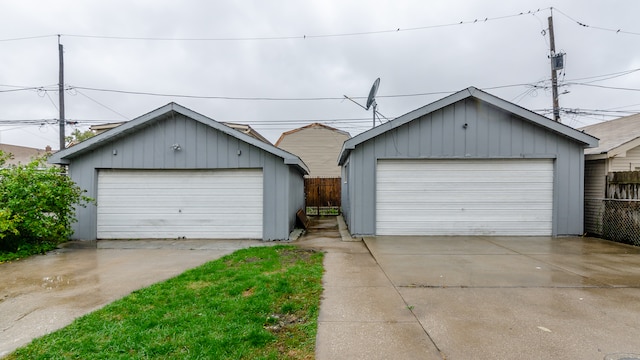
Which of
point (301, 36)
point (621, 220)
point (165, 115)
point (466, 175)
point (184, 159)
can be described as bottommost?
point (621, 220)

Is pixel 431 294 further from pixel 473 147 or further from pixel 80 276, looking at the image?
pixel 473 147

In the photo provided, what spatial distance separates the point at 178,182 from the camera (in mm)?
8797

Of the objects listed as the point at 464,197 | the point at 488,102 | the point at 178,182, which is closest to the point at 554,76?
the point at 488,102

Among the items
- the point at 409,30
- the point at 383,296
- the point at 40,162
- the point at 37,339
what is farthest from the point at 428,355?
the point at 409,30

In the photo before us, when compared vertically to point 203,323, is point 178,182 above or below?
above

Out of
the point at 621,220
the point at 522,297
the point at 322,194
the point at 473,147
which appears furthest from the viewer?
the point at 322,194

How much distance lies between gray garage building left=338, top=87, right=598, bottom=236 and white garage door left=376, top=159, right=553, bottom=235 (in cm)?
3

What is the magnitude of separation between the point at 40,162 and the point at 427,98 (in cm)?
1729

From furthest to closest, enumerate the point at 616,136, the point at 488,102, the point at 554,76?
1. the point at 554,76
2. the point at 616,136
3. the point at 488,102

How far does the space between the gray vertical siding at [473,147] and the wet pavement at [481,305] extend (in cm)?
199

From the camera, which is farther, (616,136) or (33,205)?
(616,136)

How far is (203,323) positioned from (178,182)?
255 inches

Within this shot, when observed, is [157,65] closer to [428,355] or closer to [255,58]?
[255,58]

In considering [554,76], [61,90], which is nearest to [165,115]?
[61,90]
